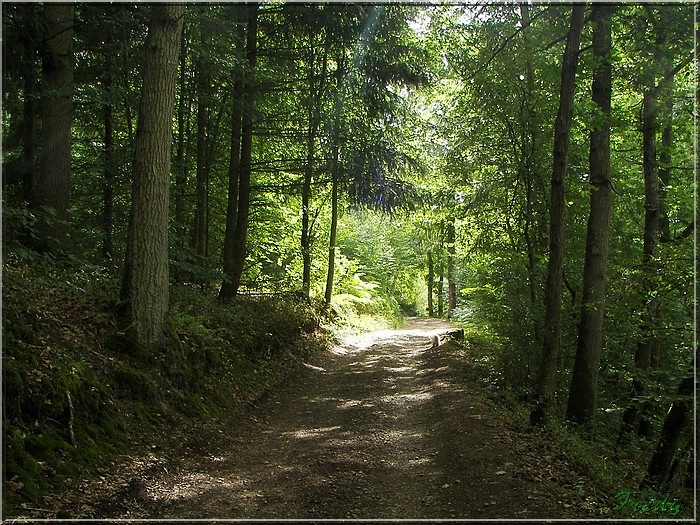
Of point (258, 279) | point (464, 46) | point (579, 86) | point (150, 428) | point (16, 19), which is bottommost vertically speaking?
point (150, 428)

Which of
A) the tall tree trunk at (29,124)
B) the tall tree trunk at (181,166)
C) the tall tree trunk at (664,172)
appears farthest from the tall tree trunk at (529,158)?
the tall tree trunk at (29,124)

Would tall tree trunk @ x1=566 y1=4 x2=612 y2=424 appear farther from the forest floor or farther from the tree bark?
the forest floor

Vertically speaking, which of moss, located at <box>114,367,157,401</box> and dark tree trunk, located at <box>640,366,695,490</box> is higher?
moss, located at <box>114,367,157,401</box>

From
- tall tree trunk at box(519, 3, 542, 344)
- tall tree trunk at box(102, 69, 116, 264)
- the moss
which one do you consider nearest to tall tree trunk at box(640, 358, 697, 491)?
tall tree trunk at box(519, 3, 542, 344)

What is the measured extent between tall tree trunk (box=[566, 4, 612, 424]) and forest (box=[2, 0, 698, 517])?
0.04 metres

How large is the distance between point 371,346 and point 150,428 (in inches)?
478

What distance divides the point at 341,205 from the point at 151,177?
1043 centimetres

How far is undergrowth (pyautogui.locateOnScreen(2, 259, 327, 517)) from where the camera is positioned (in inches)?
195

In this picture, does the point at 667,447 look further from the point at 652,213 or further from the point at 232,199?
the point at 232,199

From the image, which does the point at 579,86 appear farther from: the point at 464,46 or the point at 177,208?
the point at 177,208

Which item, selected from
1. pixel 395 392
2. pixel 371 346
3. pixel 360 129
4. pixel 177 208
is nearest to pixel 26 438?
pixel 395 392

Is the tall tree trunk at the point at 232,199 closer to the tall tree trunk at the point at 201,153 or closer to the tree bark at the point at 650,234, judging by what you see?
the tall tree trunk at the point at 201,153

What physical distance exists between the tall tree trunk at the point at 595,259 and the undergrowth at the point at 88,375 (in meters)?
5.98

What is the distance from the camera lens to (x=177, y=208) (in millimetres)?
12938
